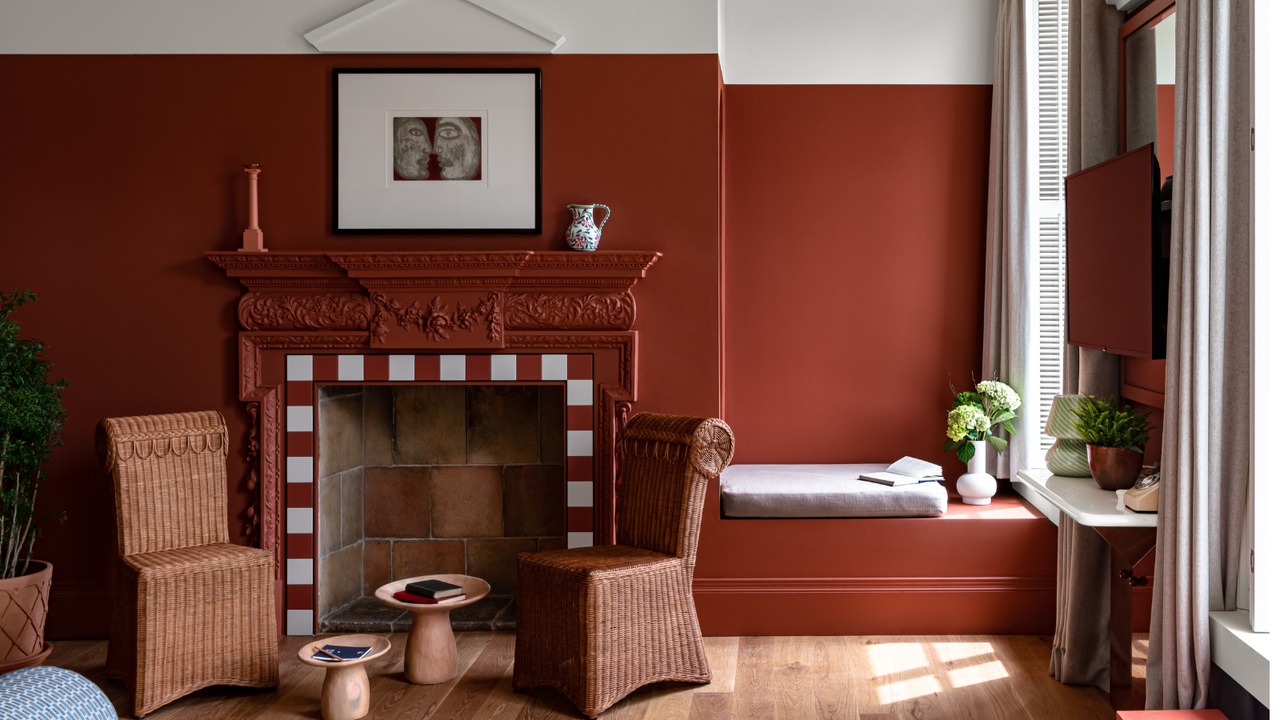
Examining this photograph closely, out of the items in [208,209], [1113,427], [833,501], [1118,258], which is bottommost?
[833,501]

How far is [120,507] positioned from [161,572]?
1.06 ft

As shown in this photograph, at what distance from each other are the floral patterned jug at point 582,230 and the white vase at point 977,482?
1940 mm

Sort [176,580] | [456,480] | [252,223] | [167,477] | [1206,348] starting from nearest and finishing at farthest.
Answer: [1206,348] → [176,580] → [167,477] → [252,223] → [456,480]

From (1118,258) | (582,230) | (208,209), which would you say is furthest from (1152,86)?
(208,209)

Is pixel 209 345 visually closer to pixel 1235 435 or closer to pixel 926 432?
pixel 926 432

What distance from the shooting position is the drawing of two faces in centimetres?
381

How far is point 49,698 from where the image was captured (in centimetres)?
203

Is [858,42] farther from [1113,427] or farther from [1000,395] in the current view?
[1113,427]

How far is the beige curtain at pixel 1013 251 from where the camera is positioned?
405 cm

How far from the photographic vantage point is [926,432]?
14.7 feet

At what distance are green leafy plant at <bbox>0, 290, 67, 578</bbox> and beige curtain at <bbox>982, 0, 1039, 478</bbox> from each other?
3.93 meters

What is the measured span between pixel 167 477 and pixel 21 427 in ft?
1.72

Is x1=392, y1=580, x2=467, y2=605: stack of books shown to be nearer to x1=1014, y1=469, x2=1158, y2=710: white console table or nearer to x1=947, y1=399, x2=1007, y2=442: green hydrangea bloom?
x1=1014, y1=469, x2=1158, y2=710: white console table

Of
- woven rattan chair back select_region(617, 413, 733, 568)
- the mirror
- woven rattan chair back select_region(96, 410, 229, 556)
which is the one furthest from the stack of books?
the mirror
